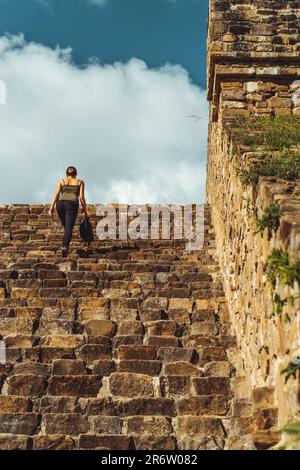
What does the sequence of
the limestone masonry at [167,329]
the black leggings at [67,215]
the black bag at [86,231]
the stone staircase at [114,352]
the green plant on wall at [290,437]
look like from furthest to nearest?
the black bag at [86,231]
the black leggings at [67,215]
the stone staircase at [114,352]
the limestone masonry at [167,329]
the green plant on wall at [290,437]

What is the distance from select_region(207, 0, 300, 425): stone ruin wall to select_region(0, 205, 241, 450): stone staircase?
351 mm

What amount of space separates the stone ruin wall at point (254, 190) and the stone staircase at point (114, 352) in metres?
0.35

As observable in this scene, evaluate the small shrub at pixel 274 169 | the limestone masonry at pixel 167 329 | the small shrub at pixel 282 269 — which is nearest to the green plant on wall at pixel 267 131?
the limestone masonry at pixel 167 329

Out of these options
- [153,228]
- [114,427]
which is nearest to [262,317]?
[114,427]

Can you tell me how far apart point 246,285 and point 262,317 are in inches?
35.8

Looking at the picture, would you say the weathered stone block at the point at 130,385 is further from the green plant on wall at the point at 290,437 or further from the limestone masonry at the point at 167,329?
the green plant on wall at the point at 290,437

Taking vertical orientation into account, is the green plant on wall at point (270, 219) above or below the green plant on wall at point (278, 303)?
above

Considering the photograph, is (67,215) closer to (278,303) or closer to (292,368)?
(278,303)

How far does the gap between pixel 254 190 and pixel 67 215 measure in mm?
3706

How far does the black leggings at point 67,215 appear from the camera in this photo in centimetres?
802

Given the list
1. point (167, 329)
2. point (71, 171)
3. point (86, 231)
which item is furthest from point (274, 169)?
point (71, 171)

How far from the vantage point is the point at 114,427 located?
4340 millimetres

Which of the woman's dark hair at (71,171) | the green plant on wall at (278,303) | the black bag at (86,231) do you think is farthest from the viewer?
the woman's dark hair at (71,171)

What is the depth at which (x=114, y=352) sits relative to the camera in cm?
532
